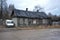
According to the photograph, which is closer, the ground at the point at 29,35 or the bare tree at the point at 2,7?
the ground at the point at 29,35

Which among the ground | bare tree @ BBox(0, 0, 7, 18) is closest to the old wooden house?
bare tree @ BBox(0, 0, 7, 18)

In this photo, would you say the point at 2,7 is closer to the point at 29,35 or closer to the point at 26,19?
the point at 26,19

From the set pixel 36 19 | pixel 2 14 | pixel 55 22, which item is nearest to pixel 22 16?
pixel 36 19

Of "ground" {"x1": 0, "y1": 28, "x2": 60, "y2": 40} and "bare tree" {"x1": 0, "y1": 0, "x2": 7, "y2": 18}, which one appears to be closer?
"ground" {"x1": 0, "y1": 28, "x2": 60, "y2": 40}

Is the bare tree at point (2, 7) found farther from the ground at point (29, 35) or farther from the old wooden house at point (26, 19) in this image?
the ground at point (29, 35)

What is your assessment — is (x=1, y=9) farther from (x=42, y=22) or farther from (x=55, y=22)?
(x=55, y=22)

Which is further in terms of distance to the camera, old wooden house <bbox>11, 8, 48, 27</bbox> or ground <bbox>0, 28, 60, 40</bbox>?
old wooden house <bbox>11, 8, 48, 27</bbox>

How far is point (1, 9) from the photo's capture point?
54.5 meters

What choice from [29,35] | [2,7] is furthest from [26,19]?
[29,35]

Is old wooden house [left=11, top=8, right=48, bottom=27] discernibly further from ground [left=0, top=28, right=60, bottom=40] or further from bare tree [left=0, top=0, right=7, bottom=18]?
ground [left=0, top=28, right=60, bottom=40]

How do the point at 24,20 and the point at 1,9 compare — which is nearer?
the point at 24,20

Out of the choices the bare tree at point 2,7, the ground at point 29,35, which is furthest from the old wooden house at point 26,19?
the ground at point 29,35

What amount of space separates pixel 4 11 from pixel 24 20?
1161 centimetres

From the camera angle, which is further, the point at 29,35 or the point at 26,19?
the point at 26,19
